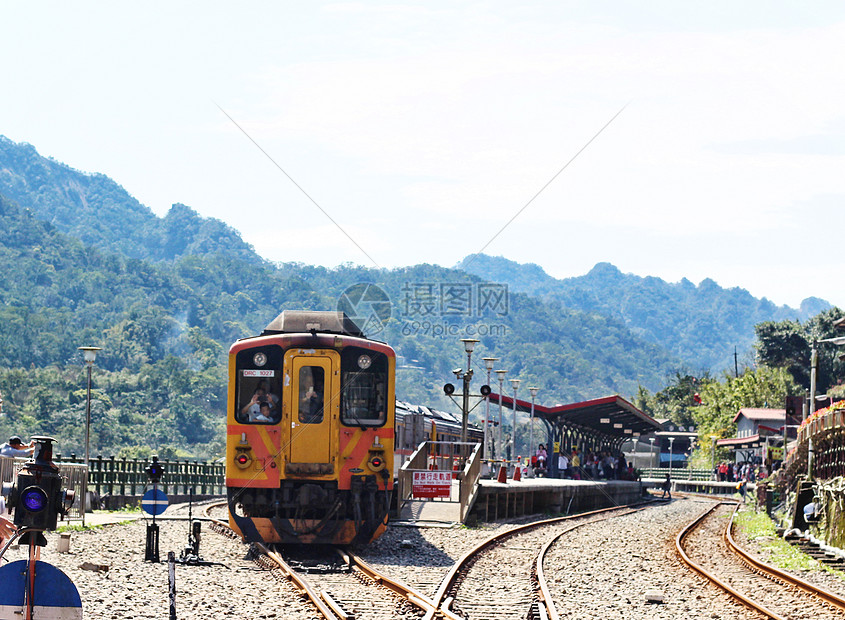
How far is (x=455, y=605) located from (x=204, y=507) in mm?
19300

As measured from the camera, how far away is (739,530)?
85.8 ft

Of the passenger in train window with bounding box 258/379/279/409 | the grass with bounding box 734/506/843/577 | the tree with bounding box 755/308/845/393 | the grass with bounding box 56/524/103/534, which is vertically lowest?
the grass with bounding box 734/506/843/577

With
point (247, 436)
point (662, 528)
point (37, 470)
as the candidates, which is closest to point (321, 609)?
point (37, 470)

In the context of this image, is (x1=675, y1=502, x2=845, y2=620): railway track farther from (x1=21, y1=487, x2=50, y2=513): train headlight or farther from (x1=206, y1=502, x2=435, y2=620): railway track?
(x1=21, y1=487, x2=50, y2=513): train headlight

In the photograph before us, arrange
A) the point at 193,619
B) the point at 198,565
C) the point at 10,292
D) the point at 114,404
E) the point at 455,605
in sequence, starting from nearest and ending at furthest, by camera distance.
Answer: the point at 193,619, the point at 455,605, the point at 198,565, the point at 114,404, the point at 10,292

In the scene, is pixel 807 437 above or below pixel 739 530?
above

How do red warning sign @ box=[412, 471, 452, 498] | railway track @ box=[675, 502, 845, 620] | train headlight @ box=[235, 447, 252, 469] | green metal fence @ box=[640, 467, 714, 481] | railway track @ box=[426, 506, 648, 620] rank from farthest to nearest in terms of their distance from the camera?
green metal fence @ box=[640, 467, 714, 481] < red warning sign @ box=[412, 471, 452, 498] < train headlight @ box=[235, 447, 252, 469] < railway track @ box=[675, 502, 845, 620] < railway track @ box=[426, 506, 648, 620]

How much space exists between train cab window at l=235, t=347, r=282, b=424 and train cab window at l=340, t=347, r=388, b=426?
3.21 feet

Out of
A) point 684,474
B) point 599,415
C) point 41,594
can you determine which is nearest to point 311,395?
point 41,594

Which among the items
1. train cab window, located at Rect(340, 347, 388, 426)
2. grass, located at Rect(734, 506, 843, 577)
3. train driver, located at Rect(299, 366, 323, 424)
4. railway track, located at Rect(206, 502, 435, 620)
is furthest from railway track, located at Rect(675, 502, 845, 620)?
train driver, located at Rect(299, 366, 323, 424)

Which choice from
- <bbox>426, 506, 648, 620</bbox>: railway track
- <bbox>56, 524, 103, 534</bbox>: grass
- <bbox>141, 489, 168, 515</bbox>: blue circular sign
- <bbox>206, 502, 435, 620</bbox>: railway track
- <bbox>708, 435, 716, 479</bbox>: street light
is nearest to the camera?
<bbox>206, 502, 435, 620</bbox>: railway track

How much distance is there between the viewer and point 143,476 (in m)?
30.4

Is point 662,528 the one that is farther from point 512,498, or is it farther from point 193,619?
point 193,619

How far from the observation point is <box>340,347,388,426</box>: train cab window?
16156 mm
